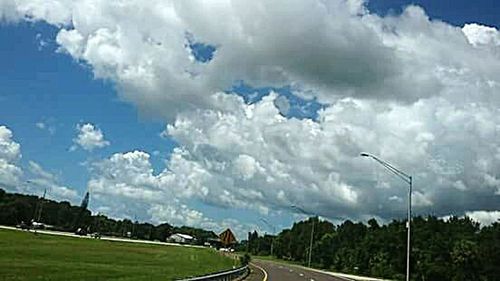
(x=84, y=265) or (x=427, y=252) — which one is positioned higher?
(x=427, y=252)

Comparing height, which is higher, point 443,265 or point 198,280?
point 443,265

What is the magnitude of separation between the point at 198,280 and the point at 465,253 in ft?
212

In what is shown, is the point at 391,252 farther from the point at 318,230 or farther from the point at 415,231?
the point at 318,230

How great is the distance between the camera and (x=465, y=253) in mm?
84875

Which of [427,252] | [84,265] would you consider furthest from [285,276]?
[427,252]

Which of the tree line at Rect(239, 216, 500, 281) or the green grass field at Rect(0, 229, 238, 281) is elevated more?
the tree line at Rect(239, 216, 500, 281)

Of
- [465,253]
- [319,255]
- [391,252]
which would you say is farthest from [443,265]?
[319,255]

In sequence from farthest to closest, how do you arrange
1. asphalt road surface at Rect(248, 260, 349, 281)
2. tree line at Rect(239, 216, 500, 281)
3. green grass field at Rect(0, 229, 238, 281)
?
tree line at Rect(239, 216, 500, 281)
asphalt road surface at Rect(248, 260, 349, 281)
green grass field at Rect(0, 229, 238, 281)

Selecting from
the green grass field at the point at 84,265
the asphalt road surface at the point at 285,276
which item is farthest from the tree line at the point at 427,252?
the green grass field at the point at 84,265

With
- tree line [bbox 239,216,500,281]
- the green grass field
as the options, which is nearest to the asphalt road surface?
the green grass field

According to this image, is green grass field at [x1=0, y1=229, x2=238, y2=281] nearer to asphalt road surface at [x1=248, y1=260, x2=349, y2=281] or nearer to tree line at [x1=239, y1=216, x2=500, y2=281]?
asphalt road surface at [x1=248, y1=260, x2=349, y2=281]

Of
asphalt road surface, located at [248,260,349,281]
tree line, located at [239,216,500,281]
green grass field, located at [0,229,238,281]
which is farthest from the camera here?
tree line, located at [239,216,500,281]

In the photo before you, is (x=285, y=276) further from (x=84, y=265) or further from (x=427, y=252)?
(x=427, y=252)

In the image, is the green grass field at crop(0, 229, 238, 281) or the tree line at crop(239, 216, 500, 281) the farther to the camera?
the tree line at crop(239, 216, 500, 281)
